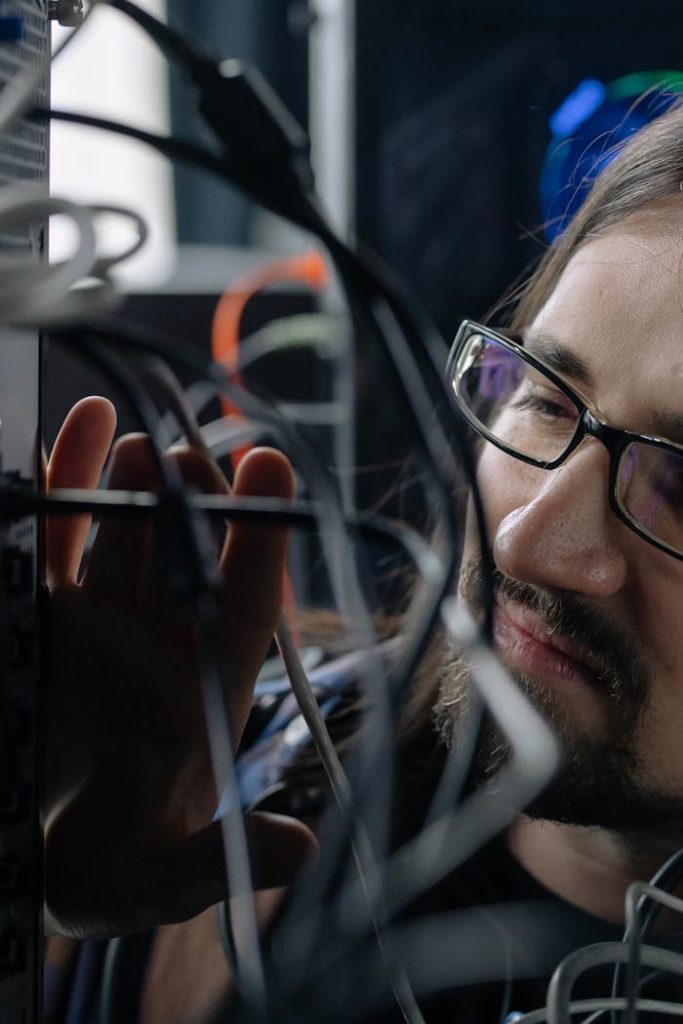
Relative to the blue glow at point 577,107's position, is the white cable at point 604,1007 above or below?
below

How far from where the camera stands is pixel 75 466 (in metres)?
0.45

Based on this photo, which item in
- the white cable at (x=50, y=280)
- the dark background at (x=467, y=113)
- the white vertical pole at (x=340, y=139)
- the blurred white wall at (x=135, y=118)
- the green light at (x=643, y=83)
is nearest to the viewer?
the white cable at (x=50, y=280)

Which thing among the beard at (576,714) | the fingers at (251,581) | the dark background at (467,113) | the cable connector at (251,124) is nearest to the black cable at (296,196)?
the cable connector at (251,124)

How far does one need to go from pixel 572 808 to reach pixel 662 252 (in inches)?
12.0

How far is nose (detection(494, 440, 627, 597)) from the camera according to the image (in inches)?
20.8

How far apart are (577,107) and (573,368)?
1.00 feet

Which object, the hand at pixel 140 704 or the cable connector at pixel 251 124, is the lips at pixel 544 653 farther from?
the cable connector at pixel 251 124

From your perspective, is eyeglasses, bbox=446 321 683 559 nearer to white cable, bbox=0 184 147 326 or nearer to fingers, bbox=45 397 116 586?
fingers, bbox=45 397 116 586

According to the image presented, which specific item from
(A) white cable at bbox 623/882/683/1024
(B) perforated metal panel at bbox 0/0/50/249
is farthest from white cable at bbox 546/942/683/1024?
(B) perforated metal panel at bbox 0/0/50/249

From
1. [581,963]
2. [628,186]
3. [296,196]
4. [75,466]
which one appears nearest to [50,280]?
[296,196]

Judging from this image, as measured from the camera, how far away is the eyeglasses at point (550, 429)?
539 mm

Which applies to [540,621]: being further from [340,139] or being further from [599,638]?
[340,139]

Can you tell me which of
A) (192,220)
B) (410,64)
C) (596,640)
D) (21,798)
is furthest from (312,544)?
(192,220)

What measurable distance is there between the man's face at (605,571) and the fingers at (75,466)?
19cm
